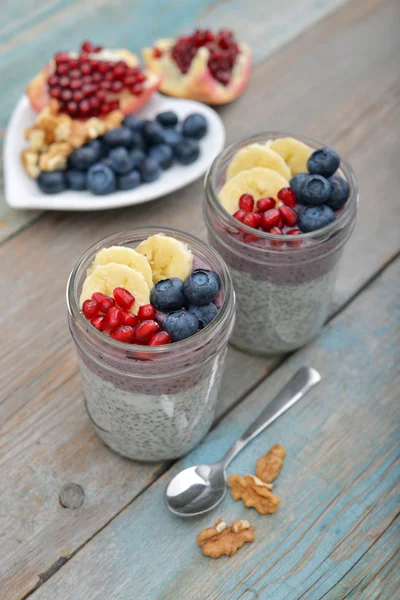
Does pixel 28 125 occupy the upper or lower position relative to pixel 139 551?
upper

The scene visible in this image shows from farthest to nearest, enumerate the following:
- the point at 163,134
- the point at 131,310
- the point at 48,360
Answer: the point at 163,134 < the point at 48,360 < the point at 131,310

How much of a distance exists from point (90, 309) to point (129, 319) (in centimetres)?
7

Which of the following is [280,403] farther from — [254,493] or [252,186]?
[252,186]

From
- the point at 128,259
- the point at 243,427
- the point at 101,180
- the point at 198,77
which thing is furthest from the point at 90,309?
the point at 198,77

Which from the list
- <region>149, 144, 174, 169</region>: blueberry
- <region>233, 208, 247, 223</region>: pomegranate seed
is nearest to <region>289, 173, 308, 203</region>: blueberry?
<region>233, 208, 247, 223</region>: pomegranate seed

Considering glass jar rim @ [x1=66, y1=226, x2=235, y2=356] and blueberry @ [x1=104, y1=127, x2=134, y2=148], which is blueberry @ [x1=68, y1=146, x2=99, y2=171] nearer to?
blueberry @ [x1=104, y1=127, x2=134, y2=148]

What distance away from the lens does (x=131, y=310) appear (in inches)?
51.7

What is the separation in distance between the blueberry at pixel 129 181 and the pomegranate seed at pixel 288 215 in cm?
58

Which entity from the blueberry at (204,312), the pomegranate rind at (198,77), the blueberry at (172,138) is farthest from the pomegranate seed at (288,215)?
the pomegranate rind at (198,77)

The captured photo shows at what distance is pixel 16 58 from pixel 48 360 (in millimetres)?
1126

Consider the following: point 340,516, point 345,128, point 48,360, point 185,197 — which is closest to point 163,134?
point 185,197

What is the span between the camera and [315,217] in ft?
4.76

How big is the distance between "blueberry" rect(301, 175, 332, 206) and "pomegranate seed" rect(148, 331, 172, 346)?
431mm

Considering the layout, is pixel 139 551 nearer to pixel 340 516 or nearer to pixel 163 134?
pixel 340 516
